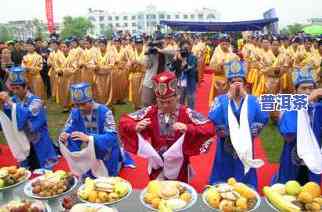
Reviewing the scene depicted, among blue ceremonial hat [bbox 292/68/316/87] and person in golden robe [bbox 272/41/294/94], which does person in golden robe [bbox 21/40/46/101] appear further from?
blue ceremonial hat [bbox 292/68/316/87]

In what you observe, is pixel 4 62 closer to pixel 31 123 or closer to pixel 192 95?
pixel 192 95

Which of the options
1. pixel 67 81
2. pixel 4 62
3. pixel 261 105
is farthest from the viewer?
pixel 67 81

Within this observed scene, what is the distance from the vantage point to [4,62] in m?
8.68

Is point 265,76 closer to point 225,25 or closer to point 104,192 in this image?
point 104,192

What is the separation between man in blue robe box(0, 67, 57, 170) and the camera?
4.04 metres

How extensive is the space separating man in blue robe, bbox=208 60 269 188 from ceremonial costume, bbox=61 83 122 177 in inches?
37.1

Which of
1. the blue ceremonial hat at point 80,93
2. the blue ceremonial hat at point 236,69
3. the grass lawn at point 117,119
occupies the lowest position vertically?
the grass lawn at point 117,119

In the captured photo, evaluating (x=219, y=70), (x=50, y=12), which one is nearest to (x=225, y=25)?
(x=50, y=12)

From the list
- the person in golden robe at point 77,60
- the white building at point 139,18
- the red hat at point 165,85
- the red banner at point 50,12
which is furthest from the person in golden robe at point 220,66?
the white building at point 139,18

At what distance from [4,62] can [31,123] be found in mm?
5147

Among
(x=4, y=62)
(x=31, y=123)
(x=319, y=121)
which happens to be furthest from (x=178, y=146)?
(x=4, y=62)

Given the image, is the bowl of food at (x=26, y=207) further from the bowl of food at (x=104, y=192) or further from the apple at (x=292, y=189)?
the apple at (x=292, y=189)

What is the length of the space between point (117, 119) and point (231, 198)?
254 inches

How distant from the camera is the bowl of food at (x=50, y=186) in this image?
2.35 metres
